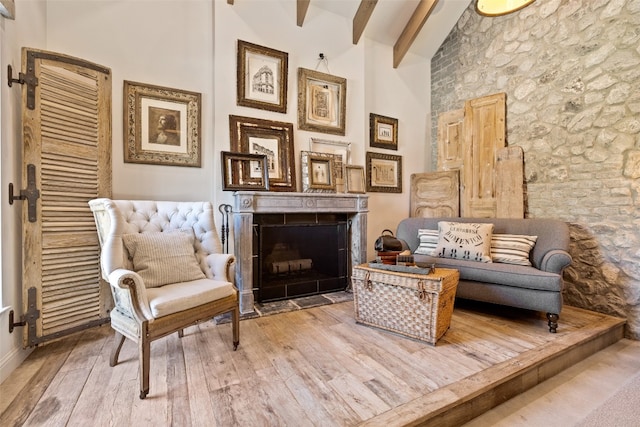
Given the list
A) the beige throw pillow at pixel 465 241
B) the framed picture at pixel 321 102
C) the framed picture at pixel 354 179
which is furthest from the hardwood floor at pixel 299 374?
the framed picture at pixel 321 102

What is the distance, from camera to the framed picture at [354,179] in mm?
3604

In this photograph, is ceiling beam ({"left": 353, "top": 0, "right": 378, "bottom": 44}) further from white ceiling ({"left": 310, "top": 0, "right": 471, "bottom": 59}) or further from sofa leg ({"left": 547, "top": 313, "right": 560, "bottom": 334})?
sofa leg ({"left": 547, "top": 313, "right": 560, "bottom": 334})

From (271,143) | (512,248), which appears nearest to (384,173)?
(271,143)

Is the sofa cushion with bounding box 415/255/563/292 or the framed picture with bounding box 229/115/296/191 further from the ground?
the framed picture with bounding box 229/115/296/191

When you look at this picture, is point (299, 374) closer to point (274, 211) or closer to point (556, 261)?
point (274, 211)

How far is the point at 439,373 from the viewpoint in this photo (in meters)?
1.68

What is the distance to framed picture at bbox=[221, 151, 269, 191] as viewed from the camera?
2.88 metres

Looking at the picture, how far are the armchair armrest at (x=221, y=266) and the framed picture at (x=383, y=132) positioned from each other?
8.82 feet

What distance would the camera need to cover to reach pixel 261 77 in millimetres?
3143

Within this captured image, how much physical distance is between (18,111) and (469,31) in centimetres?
499

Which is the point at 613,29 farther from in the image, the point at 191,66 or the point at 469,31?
the point at 191,66

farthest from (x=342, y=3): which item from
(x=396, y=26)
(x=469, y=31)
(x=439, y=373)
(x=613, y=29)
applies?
(x=439, y=373)

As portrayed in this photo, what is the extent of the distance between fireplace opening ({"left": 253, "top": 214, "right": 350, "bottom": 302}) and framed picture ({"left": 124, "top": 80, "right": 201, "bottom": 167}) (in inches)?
40.0

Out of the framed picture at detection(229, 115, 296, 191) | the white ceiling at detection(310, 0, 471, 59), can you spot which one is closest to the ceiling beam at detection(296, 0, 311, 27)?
the white ceiling at detection(310, 0, 471, 59)
